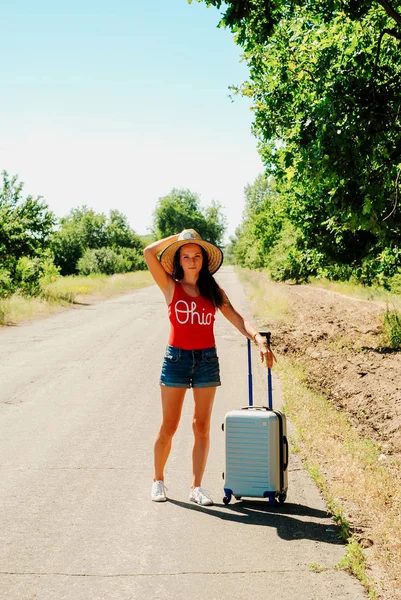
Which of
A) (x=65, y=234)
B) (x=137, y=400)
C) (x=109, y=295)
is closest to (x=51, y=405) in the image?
(x=137, y=400)

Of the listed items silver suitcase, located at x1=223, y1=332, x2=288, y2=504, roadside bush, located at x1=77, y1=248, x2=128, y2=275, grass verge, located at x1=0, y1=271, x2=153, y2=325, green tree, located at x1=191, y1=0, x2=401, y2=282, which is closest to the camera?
silver suitcase, located at x1=223, y1=332, x2=288, y2=504

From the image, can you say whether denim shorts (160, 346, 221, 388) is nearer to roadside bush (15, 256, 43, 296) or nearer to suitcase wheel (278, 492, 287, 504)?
suitcase wheel (278, 492, 287, 504)

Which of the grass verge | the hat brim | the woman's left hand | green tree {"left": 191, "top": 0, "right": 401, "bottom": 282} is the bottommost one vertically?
the grass verge

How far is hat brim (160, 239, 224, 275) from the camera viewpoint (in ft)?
17.7

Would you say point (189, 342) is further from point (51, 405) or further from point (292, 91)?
point (292, 91)

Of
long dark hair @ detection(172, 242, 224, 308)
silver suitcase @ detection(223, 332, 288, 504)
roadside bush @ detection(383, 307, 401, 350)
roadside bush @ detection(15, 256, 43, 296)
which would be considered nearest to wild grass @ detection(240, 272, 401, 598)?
silver suitcase @ detection(223, 332, 288, 504)

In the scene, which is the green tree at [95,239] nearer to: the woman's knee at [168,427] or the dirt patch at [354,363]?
the dirt patch at [354,363]

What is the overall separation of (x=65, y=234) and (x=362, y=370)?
247 ft

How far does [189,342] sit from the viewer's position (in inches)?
208

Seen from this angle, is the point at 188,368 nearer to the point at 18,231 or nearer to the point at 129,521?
the point at 129,521

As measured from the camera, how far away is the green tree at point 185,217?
145625 millimetres

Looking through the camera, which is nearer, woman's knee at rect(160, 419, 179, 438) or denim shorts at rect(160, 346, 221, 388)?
denim shorts at rect(160, 346, 221, 388)

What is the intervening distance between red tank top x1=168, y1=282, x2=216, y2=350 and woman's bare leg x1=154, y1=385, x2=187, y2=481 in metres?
0.35

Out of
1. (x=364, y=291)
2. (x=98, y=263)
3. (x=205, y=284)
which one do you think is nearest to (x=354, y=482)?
(x=205, y=284)
